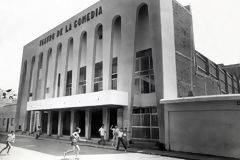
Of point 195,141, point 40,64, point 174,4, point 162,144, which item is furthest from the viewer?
point 40,64

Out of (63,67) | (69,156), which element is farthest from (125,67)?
(63,67)

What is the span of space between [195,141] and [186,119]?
1.68 m

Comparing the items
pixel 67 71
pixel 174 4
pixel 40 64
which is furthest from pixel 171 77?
pixel 40 64

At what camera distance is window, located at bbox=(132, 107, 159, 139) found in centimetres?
1953

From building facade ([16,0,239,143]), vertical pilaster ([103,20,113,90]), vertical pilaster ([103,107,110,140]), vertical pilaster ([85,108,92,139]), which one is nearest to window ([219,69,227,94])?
building facade ([16,0,239,143])

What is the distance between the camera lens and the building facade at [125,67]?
20094 mm

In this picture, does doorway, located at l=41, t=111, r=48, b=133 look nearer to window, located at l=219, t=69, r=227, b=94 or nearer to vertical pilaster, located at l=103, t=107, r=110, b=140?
vertical pilaster, located at l=103, t=107, r=110, b=140

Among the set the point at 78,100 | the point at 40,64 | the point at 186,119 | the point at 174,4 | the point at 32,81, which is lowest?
the point at 186,119

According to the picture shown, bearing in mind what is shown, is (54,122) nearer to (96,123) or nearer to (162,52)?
(96,123)

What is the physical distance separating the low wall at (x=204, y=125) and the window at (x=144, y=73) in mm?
3428

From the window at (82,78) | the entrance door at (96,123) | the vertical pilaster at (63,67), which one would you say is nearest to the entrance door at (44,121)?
the vertical pilaster at (63,67)

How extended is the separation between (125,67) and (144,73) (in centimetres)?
196

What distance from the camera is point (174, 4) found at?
75.3 ft

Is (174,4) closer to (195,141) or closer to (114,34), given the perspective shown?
(114,34)
